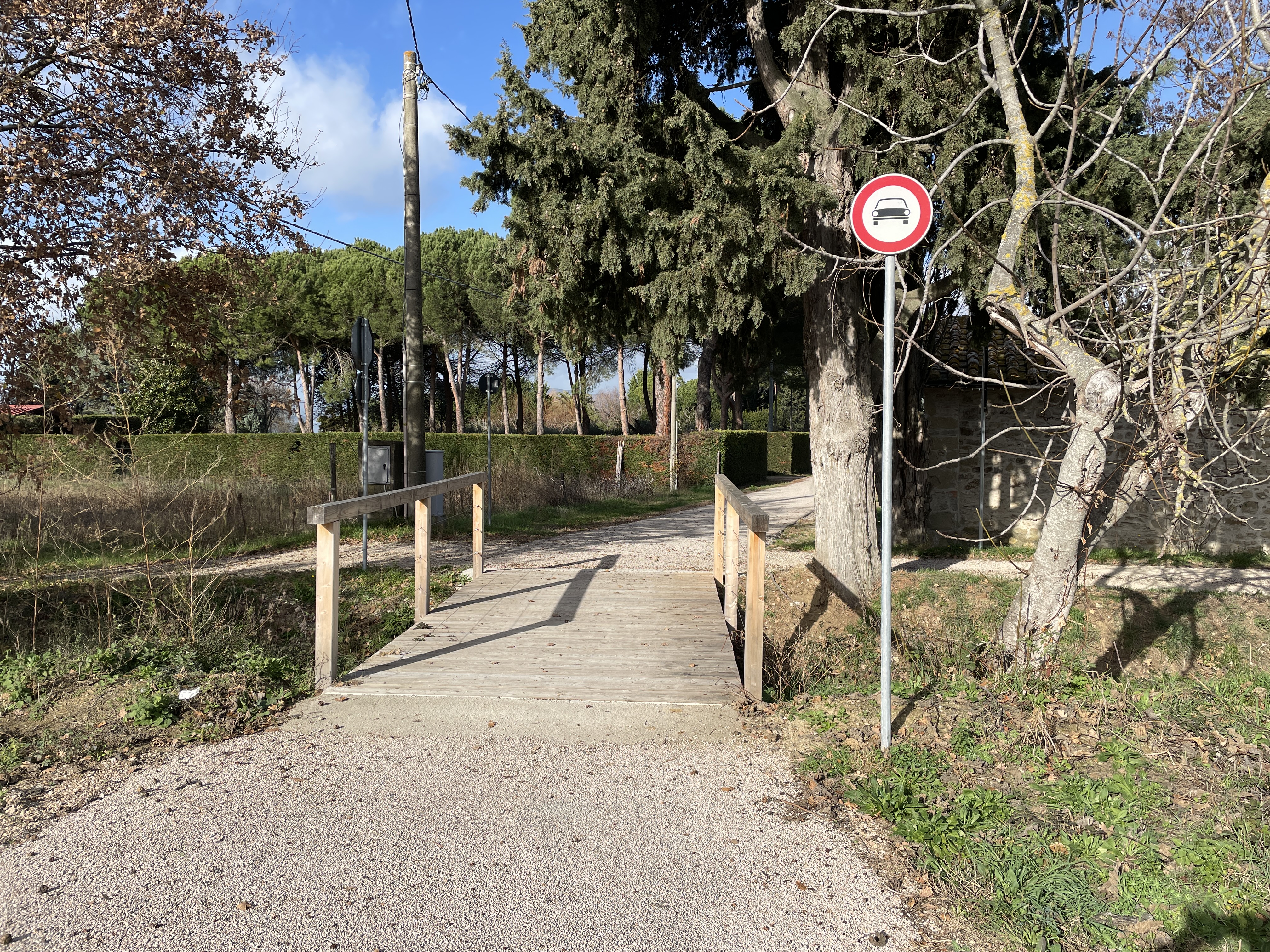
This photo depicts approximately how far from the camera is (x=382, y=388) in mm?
39719

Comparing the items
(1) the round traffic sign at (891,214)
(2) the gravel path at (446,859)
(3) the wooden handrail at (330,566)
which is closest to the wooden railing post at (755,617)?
(2) the gravel path at (446,859)

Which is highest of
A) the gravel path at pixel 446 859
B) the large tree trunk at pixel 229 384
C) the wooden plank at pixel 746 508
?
the large tree trunk at pixel 229 384

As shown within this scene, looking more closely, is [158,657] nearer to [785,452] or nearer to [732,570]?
[732,570]

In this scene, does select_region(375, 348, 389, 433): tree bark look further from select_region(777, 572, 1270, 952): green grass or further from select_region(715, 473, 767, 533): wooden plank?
select_region(777, 572, 1270, 952): green grass

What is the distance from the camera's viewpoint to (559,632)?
6.50 m

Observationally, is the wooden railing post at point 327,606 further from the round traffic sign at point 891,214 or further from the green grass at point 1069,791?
the round traffic sign at point 891,214

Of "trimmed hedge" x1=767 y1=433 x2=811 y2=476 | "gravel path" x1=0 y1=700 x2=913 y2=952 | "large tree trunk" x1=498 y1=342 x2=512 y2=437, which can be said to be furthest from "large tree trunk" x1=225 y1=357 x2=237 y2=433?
"large tree trunk" x1=498 y1=342 x2=512 y2=437

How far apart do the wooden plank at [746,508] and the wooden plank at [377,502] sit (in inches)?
91.2

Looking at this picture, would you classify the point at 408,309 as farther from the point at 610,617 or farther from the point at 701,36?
the point at 610,617

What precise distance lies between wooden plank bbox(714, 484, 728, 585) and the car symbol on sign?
359 centimetres

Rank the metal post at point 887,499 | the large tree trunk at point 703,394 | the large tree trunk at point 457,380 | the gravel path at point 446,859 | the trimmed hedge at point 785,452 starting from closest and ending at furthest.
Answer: the gravel path at point 446,859
the metal post at point 887,499
the large tree trunk at point 703,394
the trimmed hedge at point 785,452
the large tree trunk at point 457,380

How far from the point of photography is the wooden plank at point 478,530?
8.07 meters

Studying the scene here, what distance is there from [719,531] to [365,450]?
4858 mm

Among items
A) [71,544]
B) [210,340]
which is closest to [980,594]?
[210,340]
